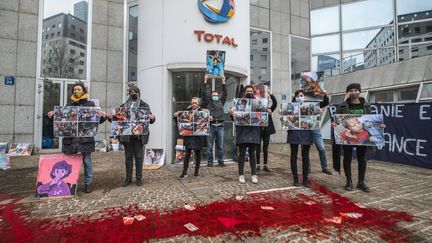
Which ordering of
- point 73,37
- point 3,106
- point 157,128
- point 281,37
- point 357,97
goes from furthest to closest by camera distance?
point 281,37 < point 73,37 < point 3,106 < point 157,128 < point 357,97

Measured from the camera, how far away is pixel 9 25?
29.8ft

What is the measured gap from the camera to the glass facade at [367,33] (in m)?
14.2

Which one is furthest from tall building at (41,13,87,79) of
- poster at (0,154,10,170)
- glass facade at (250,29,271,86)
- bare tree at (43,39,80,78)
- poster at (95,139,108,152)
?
glass facade at (250,29,271,86)

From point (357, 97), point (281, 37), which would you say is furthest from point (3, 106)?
point (281, 37)

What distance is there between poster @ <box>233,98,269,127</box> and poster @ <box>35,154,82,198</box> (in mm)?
3157

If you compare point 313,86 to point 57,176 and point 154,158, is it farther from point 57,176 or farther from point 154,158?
point 57,176

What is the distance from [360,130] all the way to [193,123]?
3282 mm

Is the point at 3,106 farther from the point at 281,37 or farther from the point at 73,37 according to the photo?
the point at 281,37

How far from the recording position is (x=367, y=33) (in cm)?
1552

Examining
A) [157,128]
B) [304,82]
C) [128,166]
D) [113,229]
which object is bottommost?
[113,229]

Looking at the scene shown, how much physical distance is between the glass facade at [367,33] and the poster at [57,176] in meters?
15.7

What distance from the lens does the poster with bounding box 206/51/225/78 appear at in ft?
18.7

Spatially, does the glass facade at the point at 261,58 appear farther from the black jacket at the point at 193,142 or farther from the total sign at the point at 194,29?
the black jacket at the point at 193,142

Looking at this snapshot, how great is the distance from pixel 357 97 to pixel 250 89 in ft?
6.78
